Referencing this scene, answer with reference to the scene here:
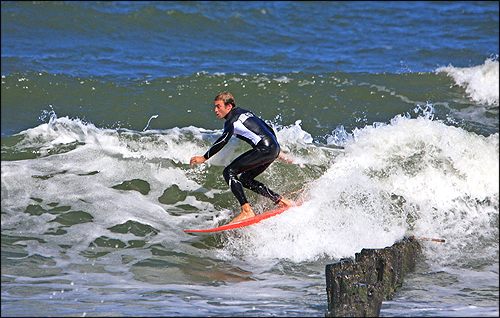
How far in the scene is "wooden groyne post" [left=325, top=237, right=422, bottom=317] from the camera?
150 inches

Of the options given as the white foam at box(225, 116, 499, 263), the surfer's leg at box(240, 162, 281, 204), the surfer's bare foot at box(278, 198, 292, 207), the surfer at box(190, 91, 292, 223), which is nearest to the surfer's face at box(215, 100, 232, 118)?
the surfer at box(190, 91, 292, 223)

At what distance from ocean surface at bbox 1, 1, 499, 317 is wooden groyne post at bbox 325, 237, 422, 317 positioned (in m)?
0.24

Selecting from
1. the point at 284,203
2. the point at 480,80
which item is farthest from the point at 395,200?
the point at 480,80

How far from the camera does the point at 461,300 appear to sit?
4715 millimetres

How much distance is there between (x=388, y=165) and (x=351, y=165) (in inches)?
27.3

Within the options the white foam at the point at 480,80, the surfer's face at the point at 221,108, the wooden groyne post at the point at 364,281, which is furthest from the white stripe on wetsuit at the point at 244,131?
the white foam at the point at 480,80

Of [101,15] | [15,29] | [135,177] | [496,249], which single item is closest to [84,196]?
[135,177]

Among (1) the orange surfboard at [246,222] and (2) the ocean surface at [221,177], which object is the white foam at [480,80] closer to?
(2) the ocean surface at [221,177]

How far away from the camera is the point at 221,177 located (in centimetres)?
812

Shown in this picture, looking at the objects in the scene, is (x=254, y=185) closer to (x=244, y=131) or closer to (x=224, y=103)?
(x=244, y=131)

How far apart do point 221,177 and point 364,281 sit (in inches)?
169

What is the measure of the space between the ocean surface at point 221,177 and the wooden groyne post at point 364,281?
0.24m

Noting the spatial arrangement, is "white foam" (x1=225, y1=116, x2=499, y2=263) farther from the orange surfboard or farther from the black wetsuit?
the black wetsuit

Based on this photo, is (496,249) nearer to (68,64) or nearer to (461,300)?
(461,300)
